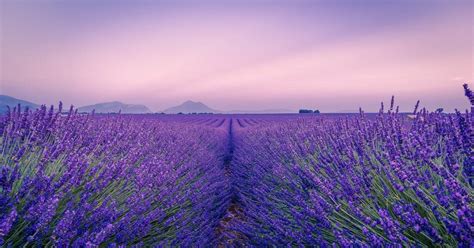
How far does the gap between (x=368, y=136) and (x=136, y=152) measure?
1798mm

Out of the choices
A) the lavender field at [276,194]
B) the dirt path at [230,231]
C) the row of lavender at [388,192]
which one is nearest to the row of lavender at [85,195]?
the lavender field at [276,194]

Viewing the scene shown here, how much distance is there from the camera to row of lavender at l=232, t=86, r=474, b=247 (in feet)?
3.83

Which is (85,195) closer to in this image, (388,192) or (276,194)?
(388,192)

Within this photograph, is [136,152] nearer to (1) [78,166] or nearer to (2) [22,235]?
(1) [78,166]

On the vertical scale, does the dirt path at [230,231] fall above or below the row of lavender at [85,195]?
below

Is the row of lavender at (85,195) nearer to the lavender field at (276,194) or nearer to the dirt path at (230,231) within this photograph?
the lavender field at (276,194)

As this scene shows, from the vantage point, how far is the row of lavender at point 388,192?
117 cm

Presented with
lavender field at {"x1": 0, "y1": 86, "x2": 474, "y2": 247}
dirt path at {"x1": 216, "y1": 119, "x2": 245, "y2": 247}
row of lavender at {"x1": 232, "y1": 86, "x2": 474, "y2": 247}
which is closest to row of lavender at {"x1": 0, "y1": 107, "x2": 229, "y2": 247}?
lavender field at {"x1": 0, "y1": 86, "x2": 474, "y2": 247}

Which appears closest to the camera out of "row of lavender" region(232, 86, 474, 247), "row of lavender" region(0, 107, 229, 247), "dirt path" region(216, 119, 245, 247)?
"row of lavender" region(232, 86, 474, 247)

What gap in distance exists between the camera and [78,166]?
1821 mm

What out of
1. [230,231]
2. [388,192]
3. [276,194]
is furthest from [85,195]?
[230,231]

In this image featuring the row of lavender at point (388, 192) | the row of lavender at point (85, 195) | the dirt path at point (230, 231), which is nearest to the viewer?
the row of lavender at point (388, 192)

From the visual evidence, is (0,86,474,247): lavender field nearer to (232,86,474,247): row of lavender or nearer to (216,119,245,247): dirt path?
(232,86,474,247): row of lavender

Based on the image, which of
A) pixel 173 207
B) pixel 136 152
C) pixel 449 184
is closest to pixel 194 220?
pixel 173 207
